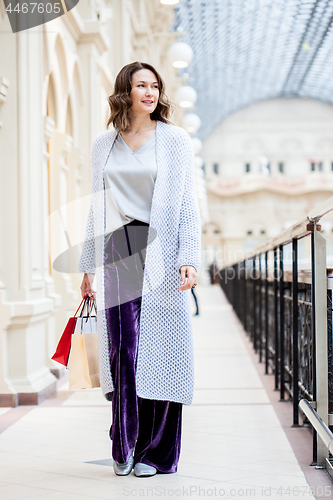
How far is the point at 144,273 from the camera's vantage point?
8.30ft

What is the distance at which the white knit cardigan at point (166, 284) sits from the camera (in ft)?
8.25

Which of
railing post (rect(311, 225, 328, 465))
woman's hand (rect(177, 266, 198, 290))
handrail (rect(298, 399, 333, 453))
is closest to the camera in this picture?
handrail (rect(298, 399, 333, 453))

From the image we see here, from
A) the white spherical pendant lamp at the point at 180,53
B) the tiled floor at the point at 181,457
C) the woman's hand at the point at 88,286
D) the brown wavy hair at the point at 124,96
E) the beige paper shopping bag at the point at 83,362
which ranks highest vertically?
the white spherical pendant lamp at the point at 180,53

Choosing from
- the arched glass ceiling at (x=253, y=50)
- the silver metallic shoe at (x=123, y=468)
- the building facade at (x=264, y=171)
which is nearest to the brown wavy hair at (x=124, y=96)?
the silver metallic shoe at (x=123, y=468)

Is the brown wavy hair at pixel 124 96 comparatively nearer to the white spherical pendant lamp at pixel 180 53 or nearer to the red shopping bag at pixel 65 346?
the red shopping bag at pixel 65 346

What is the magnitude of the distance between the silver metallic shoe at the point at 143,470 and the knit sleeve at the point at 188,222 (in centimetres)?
86

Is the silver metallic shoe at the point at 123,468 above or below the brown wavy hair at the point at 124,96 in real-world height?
below

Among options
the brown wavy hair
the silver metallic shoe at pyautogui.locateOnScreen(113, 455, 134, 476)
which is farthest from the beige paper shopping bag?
the brown wavy hair

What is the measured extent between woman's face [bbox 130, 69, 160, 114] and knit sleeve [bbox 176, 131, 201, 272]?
7.9 inches

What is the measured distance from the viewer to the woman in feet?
8.26

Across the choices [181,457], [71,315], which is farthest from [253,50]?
[181,457]

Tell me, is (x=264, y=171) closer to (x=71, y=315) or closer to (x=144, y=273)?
(x=71, y=315)

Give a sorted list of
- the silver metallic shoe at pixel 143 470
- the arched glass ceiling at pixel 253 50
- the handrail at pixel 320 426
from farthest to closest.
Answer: the arched glass ceiling at pixel 253 50
the silver metallic shoe at pixel 143 470
the handrail at pixel 320 426

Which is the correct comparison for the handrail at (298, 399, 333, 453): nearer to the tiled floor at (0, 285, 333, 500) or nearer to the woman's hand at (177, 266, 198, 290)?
the tiled floor at (0, 285, 333, 500)
